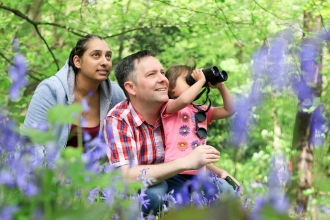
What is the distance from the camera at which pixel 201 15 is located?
199 inches

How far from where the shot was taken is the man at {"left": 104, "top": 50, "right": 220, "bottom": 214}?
261 cm

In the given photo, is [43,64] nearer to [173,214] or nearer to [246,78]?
[246,78]

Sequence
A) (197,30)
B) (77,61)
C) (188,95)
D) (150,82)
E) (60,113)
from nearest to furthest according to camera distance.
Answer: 1. (60,113)
2. (188,95)
3. (150,82)
4. (77,61)
5. (197,30)

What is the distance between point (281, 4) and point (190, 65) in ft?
7.20

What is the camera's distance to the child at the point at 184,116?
265 cm

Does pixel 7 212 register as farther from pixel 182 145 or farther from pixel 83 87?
pixel 83 87

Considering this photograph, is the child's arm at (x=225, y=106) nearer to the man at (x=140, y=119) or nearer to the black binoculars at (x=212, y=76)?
the black binoculars at (x=212, y=76)

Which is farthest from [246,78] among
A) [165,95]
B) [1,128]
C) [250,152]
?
[1,128]

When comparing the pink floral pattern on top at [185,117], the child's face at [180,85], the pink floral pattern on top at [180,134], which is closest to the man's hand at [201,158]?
the pink floral pattern on top at [180,134]

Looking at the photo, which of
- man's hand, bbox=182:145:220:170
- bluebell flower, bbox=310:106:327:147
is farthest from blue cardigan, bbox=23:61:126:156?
bluebell flower, bbox=310:106:327:147

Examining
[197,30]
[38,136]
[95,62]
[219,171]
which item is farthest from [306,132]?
[38,136]

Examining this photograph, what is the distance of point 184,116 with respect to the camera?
2793mm

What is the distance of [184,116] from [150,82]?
0.88 ft

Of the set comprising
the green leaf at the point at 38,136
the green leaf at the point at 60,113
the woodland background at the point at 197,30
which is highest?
the woodland background at the point at 197,30
